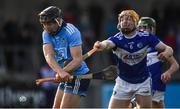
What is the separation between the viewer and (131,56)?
37.2 ft

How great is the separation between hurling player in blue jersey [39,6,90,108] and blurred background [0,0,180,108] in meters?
6.68

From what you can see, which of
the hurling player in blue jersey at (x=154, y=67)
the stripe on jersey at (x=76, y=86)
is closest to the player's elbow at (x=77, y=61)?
the stripe on jersey at (x=76, y=86)

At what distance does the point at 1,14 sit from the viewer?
23.4m

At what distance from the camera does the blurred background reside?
1905cm

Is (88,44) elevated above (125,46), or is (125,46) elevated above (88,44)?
(125,46)

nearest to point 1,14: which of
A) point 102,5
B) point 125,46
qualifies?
point 102,5

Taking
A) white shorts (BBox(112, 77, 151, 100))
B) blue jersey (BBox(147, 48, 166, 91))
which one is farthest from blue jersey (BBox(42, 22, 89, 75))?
blue jersey (BBox(147, 48, 166, 91))

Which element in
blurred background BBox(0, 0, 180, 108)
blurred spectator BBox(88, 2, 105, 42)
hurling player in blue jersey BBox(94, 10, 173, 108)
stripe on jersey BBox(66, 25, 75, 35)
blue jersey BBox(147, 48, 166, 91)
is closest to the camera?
stripe on jersey BBox(66, 25, 75, 35)

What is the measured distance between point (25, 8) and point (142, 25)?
1203 cm

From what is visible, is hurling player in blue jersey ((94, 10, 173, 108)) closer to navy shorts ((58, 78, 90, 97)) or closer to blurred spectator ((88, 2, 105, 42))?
navy shorts ((58, 78, 90, 97))

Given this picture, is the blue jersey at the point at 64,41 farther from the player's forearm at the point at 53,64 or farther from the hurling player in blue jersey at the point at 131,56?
the hurling player in blue jersey at the point at 131,56

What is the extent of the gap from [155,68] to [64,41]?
236 centimetres

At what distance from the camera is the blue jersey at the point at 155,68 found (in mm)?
12859

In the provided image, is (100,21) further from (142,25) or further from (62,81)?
(62,81)
